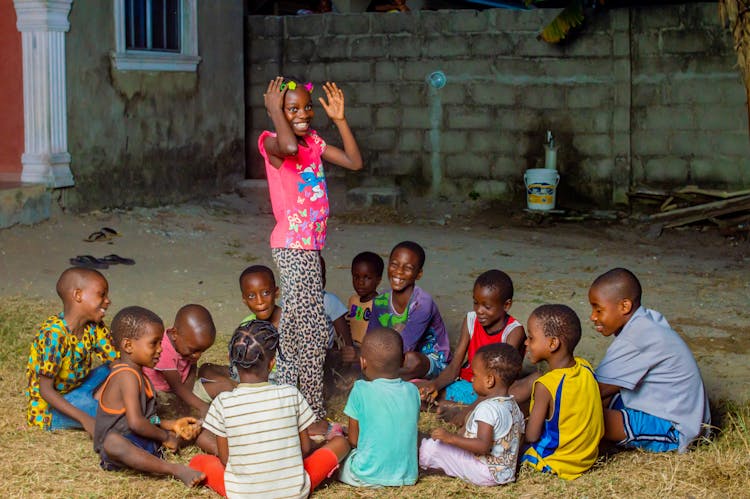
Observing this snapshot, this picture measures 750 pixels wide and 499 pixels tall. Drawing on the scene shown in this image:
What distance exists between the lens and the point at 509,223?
35.4 feet

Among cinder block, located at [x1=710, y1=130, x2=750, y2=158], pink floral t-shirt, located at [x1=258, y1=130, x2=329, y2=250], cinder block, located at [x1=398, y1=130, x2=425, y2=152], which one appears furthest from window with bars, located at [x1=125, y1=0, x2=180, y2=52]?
pink floral t-shirt, located at [x1=258, y1=130, x2=329, y2=250]

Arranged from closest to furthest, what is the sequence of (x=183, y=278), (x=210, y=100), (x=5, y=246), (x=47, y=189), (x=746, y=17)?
1. (x=746, y=17)
2. (x=183, y=278)
3. (x=5, y=246)
4. (x=47, y=189)
5. (x=210, y=100)

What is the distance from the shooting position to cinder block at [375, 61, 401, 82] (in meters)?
11.6

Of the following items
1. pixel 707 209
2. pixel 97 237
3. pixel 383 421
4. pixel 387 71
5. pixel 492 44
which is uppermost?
pixel 492 44

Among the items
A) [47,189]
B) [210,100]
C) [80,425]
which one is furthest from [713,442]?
[210,100]

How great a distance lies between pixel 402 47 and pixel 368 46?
41 cm

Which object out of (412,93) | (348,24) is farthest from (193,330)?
(348,24)

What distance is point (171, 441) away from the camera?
4227 mm

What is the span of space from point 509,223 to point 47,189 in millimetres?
4771

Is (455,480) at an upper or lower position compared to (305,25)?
lower

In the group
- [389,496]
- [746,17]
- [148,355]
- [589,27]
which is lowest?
[389,496]

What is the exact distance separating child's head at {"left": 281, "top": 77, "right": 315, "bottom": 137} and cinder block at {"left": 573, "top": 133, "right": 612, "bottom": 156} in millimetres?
7165

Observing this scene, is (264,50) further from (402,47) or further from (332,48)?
(402,47)

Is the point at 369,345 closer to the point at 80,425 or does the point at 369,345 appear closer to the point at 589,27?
the point at 80,425
